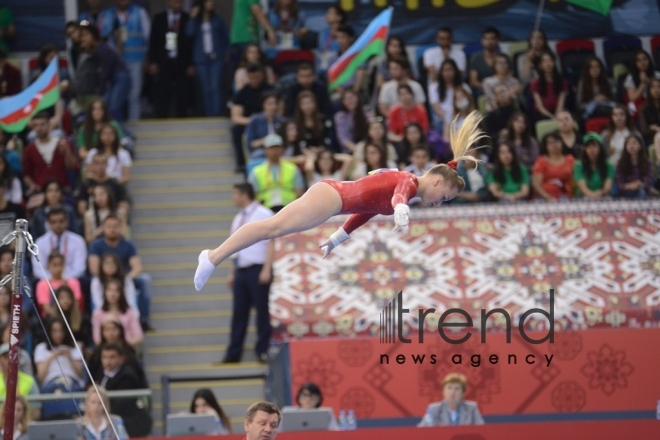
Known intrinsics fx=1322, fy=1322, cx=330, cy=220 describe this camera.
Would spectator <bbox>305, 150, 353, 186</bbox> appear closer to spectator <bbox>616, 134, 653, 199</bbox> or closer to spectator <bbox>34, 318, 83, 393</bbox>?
spectator <bbox>616, 134, 653, 199</bbox>

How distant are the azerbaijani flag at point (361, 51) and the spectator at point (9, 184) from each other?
302 centimetres

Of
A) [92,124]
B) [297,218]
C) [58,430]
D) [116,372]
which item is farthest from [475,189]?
[58,430]

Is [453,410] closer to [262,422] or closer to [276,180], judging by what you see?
[262,422]

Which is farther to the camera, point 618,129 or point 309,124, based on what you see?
point 618,129

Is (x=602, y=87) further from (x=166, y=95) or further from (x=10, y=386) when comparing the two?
(x=10, y=386)

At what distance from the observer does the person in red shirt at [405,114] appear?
11.8 m

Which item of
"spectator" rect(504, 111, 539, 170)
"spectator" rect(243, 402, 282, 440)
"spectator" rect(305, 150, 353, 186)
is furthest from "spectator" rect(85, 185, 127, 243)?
"spectator" rect(243, 402, 282, 440)

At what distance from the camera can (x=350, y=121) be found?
11836 mm

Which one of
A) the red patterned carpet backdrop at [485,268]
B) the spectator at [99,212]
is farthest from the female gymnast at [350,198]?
the spectator at [99,212]

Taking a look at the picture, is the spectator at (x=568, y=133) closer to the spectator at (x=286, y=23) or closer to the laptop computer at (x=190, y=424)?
the spectator at (x=286, y=23)

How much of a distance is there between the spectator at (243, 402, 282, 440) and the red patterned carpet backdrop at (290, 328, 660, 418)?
8.85ft

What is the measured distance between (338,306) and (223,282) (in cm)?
142

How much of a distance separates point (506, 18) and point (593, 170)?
10.8ft

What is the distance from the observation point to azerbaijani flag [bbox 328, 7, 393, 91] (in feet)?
38.2
